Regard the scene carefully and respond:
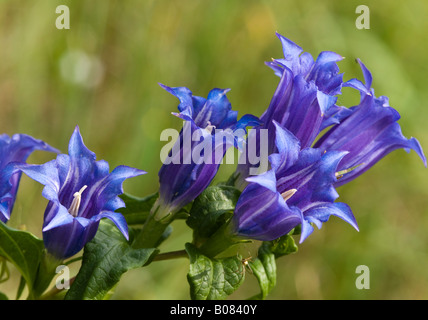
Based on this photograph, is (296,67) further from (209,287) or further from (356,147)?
(209,287)

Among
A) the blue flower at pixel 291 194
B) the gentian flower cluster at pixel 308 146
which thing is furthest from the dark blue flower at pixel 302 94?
the blue flower at pixel 291 194

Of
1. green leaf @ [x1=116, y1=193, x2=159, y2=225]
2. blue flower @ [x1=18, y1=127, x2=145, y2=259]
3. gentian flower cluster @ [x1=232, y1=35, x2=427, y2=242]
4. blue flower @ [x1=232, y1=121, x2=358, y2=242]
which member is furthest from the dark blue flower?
blue flower @ [x1=18, y1=127, x2=145, y2=259]

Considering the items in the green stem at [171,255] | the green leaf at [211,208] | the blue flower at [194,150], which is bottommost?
the green stem at [171,255]

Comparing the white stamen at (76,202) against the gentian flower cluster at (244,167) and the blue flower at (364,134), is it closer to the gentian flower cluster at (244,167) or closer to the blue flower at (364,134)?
the gentian flower cluster at (244,167)

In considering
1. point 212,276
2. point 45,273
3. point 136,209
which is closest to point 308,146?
point 212,276

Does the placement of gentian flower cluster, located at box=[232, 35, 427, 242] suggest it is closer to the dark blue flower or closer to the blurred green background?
the dark blue flower
